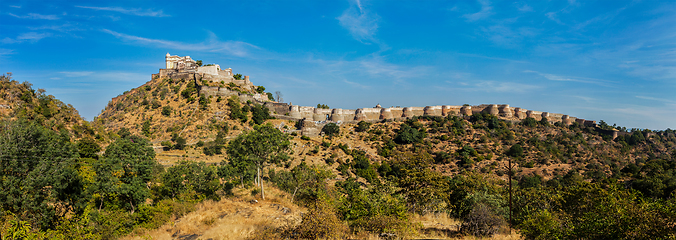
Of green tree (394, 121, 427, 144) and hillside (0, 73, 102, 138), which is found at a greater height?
hillside (0, 73, 102, 138)

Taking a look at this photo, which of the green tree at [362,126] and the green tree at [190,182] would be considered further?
the green tree at [362,126]

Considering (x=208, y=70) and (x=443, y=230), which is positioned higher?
(x=208, y=70)

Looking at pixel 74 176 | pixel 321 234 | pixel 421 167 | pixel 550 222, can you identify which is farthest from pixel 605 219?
pixel 74 176

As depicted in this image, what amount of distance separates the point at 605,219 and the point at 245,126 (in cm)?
5064

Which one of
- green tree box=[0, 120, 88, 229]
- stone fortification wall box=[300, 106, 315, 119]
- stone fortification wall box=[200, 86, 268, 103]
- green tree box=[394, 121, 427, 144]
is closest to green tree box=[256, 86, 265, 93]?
stone fortification wall box=[200, 86, 268, 103]

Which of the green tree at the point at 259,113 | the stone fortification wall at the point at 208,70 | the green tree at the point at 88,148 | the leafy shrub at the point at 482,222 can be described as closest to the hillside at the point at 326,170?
the leafy shrub at the point at 482,222

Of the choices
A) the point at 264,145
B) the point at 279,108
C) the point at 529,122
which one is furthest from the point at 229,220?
the point at 529,122

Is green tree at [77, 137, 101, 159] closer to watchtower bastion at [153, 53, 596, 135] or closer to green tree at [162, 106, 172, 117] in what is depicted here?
green tree at [162, 106, 172, 117]

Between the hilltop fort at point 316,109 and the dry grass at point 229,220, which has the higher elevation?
the hilltop fort at point 316,109

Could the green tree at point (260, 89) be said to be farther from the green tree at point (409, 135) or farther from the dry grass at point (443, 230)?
the dry grass at point (443, 230)

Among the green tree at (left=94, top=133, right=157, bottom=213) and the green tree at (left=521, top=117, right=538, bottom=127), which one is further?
the green tree at (left=521, top=117, right=538, bottom=127)

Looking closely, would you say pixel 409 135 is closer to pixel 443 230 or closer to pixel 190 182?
pixel 190 182

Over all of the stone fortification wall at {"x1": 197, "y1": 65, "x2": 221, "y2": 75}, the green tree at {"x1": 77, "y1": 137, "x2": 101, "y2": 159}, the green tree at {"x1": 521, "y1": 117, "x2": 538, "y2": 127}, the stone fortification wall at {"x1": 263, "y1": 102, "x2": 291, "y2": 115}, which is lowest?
the green tree at {"x1": 77, "y1": 137, "x2": 101, "y2": 159}

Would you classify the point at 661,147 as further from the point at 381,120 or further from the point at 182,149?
the point at 182,149
